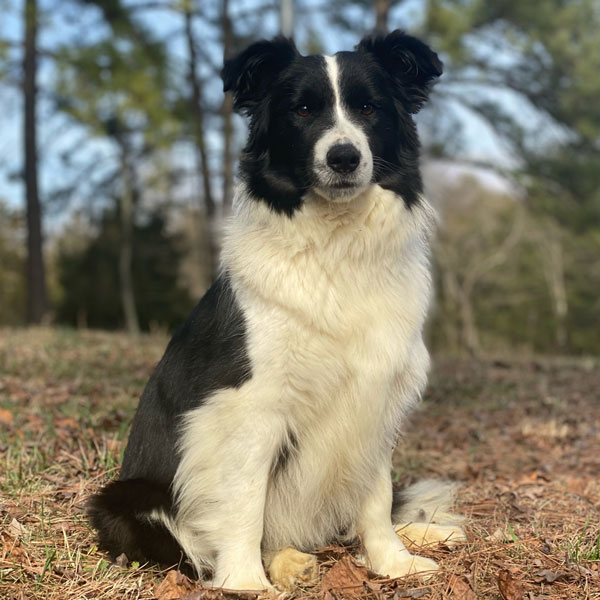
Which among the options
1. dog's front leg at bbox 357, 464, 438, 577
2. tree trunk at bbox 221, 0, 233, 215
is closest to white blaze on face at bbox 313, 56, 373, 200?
dog's front leg at bbox 357, 464, 438, 577

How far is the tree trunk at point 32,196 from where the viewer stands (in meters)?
14.2

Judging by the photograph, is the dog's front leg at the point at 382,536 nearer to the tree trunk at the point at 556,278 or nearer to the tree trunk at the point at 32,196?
the tree trunk at the point at 32,196

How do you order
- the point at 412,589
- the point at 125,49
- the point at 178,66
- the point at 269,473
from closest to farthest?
the point at 412,589, the point at 269,473, the point at 125,49, the point at 178,66

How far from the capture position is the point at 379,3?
9.68m

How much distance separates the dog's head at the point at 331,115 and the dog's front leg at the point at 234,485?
3.17 feet

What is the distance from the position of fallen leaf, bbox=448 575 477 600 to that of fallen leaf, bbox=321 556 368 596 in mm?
353

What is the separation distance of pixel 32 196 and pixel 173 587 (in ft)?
43.5

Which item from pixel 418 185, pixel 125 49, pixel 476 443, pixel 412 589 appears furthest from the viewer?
pixel 125 49

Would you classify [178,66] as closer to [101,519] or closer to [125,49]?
[125,49]

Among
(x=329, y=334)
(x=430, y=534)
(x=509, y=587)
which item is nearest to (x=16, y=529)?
(x=329, y=334)

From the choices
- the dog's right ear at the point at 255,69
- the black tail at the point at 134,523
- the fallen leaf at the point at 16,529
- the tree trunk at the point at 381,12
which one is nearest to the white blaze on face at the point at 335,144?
the dog's right ear at the point at 255,69

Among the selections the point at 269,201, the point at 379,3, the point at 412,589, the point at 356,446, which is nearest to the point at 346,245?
the point at 269,201

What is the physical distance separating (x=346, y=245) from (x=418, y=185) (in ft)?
1.63

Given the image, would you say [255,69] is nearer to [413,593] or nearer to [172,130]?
[413,593]
